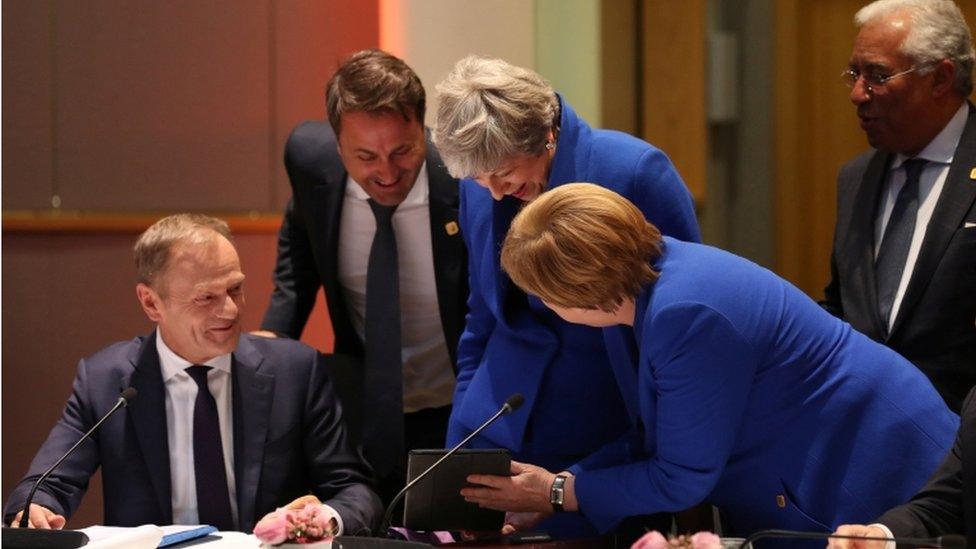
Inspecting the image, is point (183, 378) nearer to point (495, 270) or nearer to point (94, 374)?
point (94, 374)

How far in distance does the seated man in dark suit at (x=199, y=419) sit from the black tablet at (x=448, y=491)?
Result: 1.23 ft

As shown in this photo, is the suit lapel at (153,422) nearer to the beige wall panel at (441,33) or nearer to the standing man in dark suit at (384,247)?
the standing man in dark suit at (384,247)

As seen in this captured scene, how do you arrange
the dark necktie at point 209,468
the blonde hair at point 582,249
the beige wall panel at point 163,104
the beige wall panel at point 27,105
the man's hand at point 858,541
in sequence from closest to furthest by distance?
1. the man's hand at point 858,541
2. the blonde hair at point 582,249
3. the dark necktie at point 209,468
4. the beige wall panel at point 27,105
5. the beige wall panel at point 163,104

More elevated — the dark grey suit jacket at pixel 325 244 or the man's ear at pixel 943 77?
the man's ear at pixel 943 77

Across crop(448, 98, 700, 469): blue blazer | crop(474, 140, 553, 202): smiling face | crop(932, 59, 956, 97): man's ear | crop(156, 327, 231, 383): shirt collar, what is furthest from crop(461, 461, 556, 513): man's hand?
crop(932, 59, 956, 97): man's ear

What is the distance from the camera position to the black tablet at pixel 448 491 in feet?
8.41

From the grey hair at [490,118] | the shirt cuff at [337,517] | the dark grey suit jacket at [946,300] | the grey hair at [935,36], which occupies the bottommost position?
the shirt cuff at [337,517]

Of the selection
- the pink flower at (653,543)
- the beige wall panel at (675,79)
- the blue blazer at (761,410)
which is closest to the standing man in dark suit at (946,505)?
the blue blazer at (761,410)

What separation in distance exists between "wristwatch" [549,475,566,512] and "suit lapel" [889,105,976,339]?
1.02 m

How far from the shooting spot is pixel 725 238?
546 cm

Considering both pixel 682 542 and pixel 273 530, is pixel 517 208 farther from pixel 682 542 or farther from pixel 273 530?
pixel 682 542

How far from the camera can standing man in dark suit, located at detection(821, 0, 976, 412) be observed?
312cm

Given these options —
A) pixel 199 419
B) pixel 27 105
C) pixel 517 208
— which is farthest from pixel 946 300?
pixel 27 105

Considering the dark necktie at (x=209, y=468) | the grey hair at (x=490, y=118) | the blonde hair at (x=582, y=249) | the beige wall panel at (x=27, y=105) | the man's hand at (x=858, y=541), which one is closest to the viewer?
the man's hand at (x=858, y=541)
